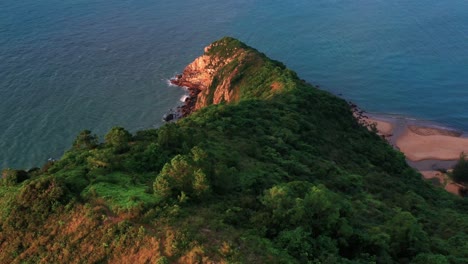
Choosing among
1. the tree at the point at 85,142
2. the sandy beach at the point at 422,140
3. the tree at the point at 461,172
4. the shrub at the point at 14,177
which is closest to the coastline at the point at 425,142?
the sandy beach at the point at 422,140

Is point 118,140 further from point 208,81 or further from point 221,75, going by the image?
point 208,81

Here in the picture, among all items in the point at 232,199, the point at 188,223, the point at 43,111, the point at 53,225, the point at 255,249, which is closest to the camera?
the point at 255,249

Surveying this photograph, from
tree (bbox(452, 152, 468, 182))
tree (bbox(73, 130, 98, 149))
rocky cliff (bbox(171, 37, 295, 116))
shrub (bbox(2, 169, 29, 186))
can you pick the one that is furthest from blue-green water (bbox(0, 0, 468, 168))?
shrub (bbox(2, 169, 29, 186))

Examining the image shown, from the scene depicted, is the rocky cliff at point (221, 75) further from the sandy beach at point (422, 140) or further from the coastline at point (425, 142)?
the sandy beach at point (422, 140)

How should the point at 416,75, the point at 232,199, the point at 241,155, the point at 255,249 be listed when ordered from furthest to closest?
the point at 416,75, the point at 241,155, the point at 232,199, the point at 255,249

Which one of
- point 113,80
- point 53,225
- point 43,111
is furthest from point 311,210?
point 113,80

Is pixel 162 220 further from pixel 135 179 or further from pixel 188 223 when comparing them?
pixel 135 179

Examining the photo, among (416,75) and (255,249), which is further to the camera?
(416,75)
